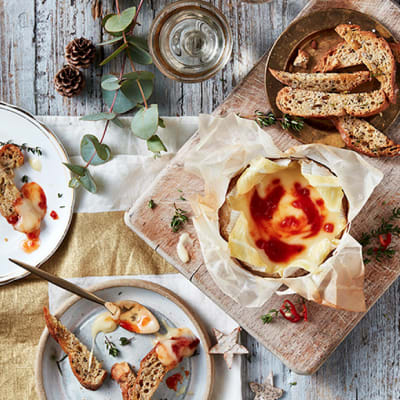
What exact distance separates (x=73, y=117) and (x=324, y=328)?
3.20ft

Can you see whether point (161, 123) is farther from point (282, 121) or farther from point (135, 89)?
point (282, 121)

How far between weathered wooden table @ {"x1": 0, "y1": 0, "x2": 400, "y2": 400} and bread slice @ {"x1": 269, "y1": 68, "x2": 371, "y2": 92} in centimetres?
22

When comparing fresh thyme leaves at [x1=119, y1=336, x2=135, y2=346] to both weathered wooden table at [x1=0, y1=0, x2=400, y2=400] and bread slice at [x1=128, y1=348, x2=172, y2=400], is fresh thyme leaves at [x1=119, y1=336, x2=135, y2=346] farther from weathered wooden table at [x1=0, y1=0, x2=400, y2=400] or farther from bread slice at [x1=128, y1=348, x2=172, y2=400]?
weathered wooden table at [x1=0, y1=0, x2=400, y2=400]

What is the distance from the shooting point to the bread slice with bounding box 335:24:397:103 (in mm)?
1257

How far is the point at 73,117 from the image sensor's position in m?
1.51

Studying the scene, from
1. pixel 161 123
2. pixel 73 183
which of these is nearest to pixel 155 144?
pixel 161 123

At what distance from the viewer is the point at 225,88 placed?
1.50m

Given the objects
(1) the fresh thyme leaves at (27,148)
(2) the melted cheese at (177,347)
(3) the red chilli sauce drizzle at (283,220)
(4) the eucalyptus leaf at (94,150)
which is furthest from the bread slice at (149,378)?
(1) the fresh thyme leaves at (27,148)

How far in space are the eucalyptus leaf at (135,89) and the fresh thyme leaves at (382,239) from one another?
2.41 ft

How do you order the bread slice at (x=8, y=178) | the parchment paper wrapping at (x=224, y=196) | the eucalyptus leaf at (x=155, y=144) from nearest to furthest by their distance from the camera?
the parchment paper wrapping at (x=224, y=196) → the eucalyptus leaf at (x=155, y=144) → the bread slice at (x=8, y=178)

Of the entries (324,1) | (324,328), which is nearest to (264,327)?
(324,328)

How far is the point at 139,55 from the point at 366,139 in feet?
2.26

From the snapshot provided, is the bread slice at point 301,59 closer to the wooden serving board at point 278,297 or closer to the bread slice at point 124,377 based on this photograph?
the wooden serving board at point 278,297

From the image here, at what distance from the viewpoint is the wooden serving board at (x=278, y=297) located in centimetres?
130
